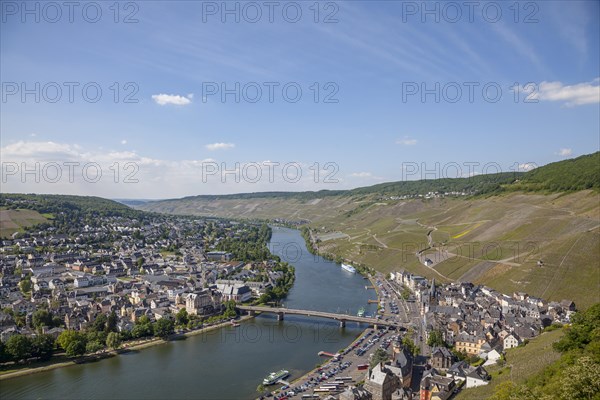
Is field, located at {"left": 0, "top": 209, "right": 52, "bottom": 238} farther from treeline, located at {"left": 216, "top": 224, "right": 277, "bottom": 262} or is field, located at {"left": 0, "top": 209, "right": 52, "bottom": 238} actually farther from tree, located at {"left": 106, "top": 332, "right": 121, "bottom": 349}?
tree, located at {"left": 106, "top": 332, "right": 121, "bottom": 349}

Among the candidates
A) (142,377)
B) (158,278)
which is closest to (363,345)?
(142,377)

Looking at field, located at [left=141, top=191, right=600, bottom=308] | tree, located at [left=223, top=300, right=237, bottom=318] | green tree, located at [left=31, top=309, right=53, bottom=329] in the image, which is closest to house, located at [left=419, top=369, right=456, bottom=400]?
field, located at [left=141, top=191, right=600, bottom=308]

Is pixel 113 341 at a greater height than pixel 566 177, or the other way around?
pixel 566 177

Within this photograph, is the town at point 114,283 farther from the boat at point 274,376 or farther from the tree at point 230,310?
the boat at point 274,376

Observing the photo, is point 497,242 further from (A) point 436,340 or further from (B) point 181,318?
(B) point 181,318

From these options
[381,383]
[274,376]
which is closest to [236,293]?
[274,376]

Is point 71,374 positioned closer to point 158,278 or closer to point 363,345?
point 363,345

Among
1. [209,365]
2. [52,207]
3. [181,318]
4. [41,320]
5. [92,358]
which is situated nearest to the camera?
[209,365]

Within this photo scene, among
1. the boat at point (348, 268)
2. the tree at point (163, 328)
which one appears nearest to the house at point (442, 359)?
the tree at point (163, 328)
